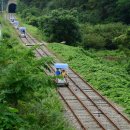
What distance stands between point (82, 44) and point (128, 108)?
112 ft

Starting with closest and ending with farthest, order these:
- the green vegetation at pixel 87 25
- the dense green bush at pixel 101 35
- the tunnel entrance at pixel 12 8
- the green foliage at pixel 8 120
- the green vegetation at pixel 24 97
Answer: the green foliage at pixel 8 120, the green vegetation at pixel 24 97, the green vegetation at pixel 87 25, the dense green bush at pixel 101 35, the tunnel entrance at pixel 12 8

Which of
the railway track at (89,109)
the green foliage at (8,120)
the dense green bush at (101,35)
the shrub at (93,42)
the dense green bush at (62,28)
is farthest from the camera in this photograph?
the dense green bush at (101,35)

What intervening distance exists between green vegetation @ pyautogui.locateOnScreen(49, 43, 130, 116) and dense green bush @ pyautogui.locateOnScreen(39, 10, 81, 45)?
5.18m

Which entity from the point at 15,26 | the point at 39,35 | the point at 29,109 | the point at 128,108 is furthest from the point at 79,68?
the point at 15,26

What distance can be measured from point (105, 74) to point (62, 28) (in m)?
23.6

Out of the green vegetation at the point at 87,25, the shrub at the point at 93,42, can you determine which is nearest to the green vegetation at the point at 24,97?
the green vegetation at the point at 87,25

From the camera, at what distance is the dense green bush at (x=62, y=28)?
58.0 m

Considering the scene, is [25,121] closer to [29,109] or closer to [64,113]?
[29,109]

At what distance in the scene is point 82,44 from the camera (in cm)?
5947

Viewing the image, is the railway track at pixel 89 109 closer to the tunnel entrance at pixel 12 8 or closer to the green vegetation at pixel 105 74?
the green vegetation at pixel 105 74

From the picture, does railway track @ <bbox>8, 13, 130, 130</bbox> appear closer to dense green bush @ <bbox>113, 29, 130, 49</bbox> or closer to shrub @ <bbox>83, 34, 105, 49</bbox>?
dense green bush @ <bbox>113, 29, 130, 49</bbox>

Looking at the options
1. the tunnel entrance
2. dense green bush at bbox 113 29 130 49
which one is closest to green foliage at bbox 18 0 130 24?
dense green bush at bbox 113 29 130 49

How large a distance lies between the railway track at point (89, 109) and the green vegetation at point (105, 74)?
75cm

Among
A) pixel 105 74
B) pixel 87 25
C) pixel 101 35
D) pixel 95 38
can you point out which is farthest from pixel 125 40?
pixel 87 25
